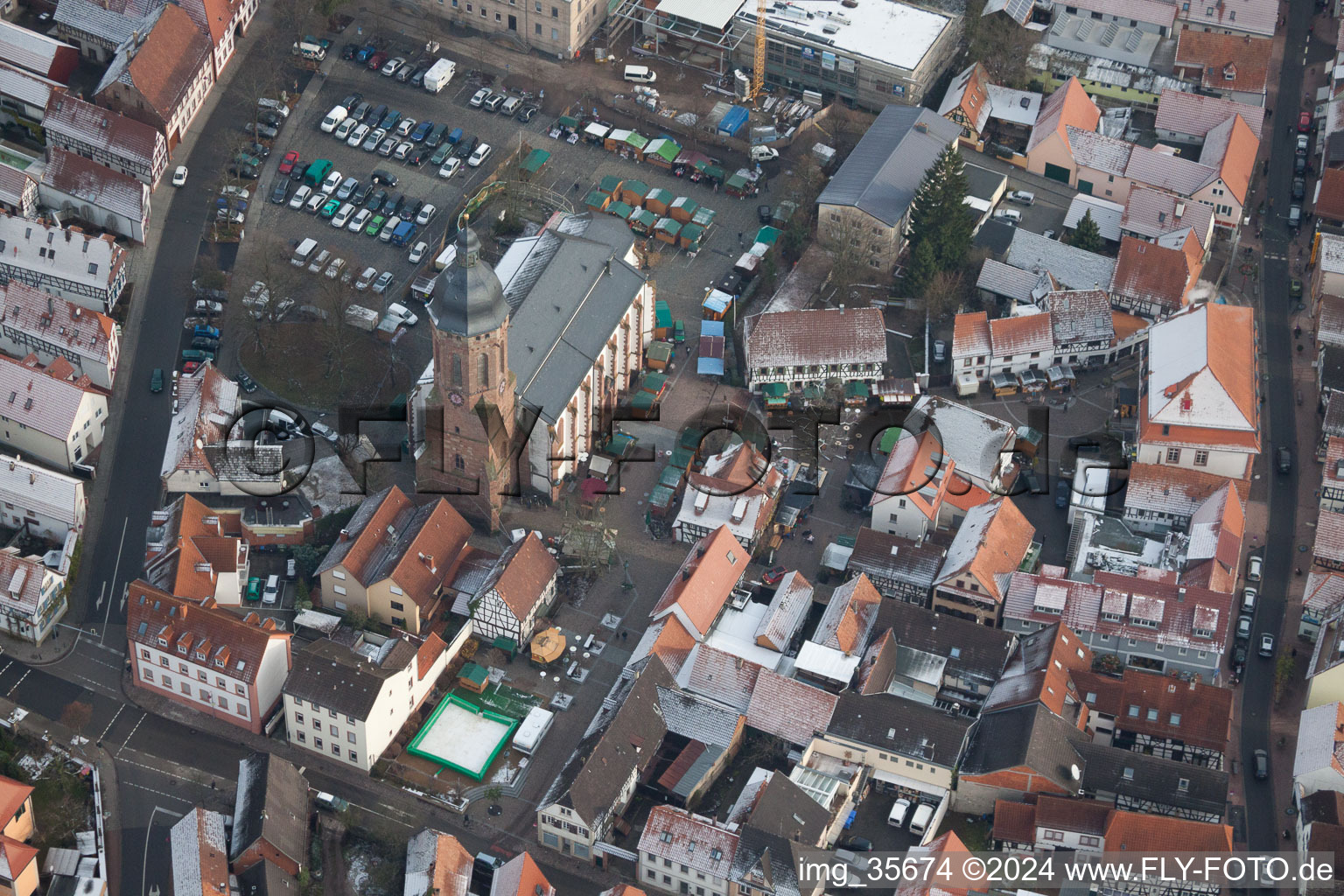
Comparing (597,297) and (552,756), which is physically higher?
(597,297)

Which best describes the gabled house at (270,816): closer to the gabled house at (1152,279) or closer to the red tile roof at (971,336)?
the red tile roof at (971,336)

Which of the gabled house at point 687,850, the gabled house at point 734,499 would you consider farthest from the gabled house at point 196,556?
the gabled house at point 687,850

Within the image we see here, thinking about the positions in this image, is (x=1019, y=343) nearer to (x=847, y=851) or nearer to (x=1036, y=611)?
(x=1036, y=611)

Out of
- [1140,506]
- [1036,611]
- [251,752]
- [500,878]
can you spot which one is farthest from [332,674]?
[1140,506]

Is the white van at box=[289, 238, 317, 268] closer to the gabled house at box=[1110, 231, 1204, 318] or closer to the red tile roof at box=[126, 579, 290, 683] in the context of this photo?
the red tile roof at box=[126, 579, 290, 683]

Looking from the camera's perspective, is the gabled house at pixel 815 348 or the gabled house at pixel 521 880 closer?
the gabled house at pixel 521 880

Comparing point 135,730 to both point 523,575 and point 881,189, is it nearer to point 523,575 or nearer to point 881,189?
point 523,575

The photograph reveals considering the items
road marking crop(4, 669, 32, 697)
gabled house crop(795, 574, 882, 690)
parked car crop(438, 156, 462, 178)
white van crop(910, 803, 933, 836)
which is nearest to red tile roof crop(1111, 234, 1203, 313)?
gabled house crop(795, 574, 882, 690)
